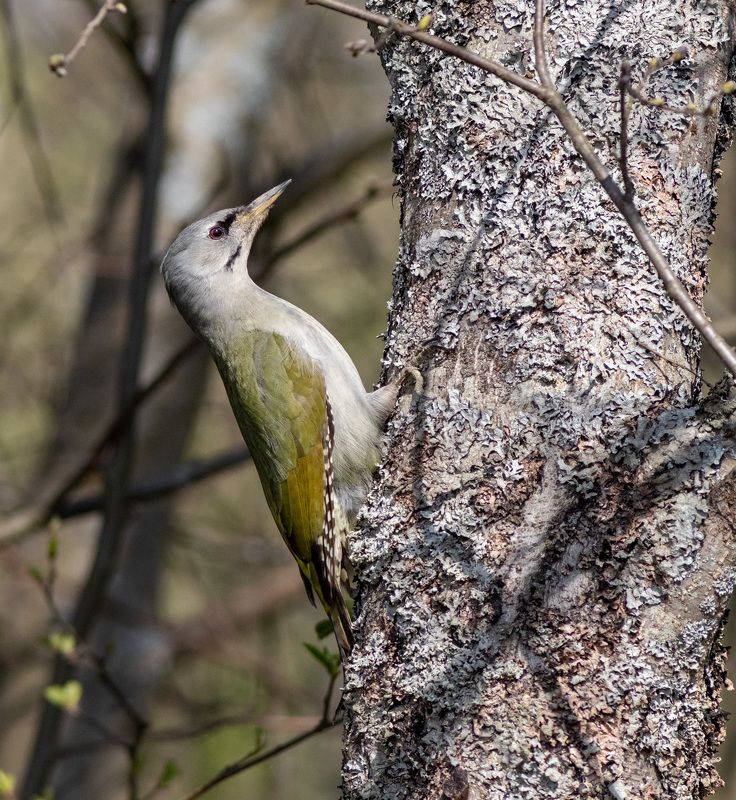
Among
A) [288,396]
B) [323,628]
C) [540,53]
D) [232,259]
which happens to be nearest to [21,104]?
[232,259]

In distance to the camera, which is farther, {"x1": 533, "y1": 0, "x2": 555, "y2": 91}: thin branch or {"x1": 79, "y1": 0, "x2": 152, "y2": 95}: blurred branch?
{"x1": 79, "y1": 0, "x2": 152, "y2": 95}: blurred branch

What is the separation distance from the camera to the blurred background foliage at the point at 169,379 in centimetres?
481

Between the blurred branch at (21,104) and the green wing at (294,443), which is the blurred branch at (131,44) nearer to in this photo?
the blurred branch at (21,104)

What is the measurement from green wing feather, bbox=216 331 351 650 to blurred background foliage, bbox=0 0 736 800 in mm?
535

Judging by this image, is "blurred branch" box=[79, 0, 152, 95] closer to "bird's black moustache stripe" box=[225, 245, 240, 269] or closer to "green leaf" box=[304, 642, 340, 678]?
"bird's black moustache stripe" box=[225, 245, 240, 269]

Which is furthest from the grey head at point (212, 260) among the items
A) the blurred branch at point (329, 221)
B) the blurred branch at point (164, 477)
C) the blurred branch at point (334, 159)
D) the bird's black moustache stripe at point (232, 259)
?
the blurred branch at point (334, 159)

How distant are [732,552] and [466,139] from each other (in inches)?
43.3

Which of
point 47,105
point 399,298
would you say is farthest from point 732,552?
point 47,105

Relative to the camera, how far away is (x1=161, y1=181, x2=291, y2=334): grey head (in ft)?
12.4

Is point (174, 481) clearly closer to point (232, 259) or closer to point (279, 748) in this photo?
point (232, 259)

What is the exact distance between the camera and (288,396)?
11.0 ft

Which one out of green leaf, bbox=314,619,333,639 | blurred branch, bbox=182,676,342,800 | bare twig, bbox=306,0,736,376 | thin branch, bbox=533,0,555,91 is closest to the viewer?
bare twig, bbox=306,0,736,376

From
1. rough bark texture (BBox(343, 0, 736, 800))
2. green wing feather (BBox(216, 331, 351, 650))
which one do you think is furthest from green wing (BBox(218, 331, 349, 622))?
rough bark texture (BBox(343, 0, 736, 800))

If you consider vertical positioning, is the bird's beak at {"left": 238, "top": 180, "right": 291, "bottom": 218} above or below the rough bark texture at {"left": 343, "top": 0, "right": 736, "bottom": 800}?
above
